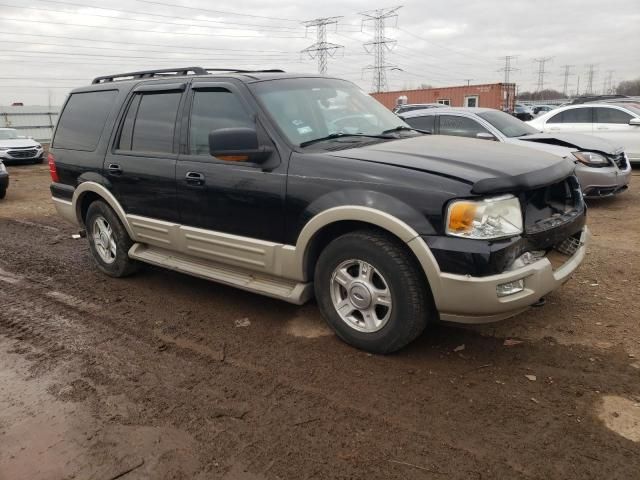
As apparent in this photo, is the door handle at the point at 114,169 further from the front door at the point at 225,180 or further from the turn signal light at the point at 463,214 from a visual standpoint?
the turn signal light at the point at 463,214

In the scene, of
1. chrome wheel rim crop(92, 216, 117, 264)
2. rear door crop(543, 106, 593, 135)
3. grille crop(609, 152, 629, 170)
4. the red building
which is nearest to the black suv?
chrome wheel rim crop(92, 216, 117, 264)

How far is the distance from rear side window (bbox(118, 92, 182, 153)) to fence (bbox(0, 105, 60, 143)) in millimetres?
32536

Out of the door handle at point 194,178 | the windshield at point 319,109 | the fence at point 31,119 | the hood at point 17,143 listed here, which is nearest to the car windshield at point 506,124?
the windshield at point 319,109

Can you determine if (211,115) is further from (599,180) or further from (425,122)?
(599,180)

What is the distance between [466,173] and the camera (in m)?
3.23

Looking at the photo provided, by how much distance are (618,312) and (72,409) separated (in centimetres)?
401

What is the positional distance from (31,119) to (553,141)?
34.7 metres

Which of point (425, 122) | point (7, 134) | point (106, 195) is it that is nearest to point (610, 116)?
point (425, 122)

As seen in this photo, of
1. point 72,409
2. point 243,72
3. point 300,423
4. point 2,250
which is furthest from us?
point 2,250

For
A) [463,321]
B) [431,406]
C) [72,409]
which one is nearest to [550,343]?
[463,321]

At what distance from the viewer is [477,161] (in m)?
3.47

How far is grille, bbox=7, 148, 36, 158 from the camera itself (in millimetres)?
18917

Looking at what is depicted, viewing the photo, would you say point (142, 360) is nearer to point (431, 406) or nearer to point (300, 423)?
point (300, 423)

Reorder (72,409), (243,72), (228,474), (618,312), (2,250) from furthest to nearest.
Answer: (2,250), (243,72), (618,312), (72,409), (228,474)
